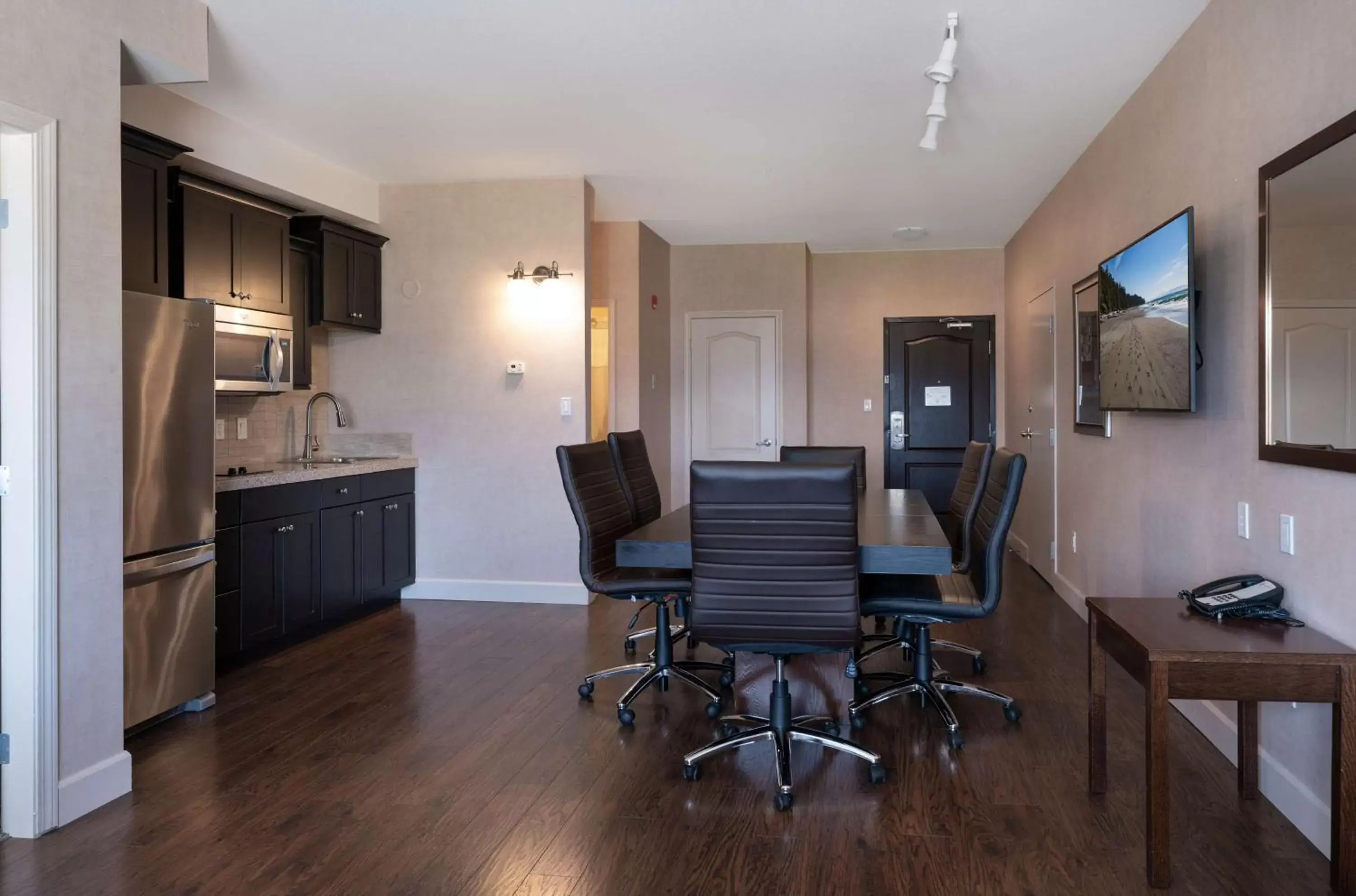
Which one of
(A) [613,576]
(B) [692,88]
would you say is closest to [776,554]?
(A) [613,576]

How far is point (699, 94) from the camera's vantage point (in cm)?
375

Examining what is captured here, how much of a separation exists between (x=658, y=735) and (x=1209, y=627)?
1750 mm

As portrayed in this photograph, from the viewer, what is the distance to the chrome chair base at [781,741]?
8.54 feet

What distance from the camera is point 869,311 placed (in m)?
7.43

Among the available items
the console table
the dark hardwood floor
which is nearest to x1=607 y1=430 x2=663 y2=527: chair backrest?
the dark hardwood floor

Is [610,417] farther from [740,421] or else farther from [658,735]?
[658,735]

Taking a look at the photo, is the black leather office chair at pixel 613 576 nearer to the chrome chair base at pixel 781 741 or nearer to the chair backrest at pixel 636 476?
the chair backrest at pixel 636 476

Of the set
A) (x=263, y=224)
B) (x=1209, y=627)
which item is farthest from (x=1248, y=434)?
(x=263, y=224)

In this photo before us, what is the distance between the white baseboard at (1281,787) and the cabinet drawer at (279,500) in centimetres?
370

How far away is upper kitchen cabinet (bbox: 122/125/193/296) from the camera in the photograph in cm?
342

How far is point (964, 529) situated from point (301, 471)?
3157 mm

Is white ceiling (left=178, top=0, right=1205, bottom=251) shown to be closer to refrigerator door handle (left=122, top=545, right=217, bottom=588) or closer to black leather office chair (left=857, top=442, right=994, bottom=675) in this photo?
black leather office chair (left=857, top=442, right=994, bottom=675)

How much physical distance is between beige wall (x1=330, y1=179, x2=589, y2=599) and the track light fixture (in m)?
2.23

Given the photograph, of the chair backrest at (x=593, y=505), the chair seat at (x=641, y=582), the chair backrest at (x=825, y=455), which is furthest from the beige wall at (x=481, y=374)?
the chair seat at (x=641, y=582)
